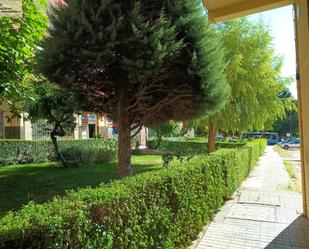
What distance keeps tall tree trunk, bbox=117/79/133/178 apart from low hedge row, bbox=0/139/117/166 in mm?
8325

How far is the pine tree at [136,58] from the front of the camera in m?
7.43

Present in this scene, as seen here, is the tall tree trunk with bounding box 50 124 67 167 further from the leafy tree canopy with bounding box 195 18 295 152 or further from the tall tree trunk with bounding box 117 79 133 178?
the leafy tree canopy with bounding box 195 18 295 152

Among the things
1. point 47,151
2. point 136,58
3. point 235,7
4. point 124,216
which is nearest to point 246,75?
point 235,7

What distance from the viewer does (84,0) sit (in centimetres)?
755

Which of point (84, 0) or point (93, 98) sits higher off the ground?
point (84, 0)

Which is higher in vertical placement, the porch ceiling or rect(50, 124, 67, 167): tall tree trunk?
the porch ceiling

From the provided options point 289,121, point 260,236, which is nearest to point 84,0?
point 260,236

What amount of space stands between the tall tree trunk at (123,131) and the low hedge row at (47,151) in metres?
8.33

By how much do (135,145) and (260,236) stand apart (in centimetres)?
2527

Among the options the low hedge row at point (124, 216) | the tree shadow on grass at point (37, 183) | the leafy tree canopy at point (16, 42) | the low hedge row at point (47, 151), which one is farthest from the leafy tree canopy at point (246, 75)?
the leafy tree canopy at point (16, 42)

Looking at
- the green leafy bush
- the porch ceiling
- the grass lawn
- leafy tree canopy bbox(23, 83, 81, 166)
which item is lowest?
the grass lawn

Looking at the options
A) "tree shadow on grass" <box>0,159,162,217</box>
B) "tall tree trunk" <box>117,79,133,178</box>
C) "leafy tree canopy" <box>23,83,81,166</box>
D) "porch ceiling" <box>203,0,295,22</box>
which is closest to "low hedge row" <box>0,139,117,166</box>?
"leafy tree canopy" <box>23,83,81,166</box>

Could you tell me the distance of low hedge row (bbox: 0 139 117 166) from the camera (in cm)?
1745

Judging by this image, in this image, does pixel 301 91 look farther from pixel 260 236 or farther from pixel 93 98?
pixel 93 98
